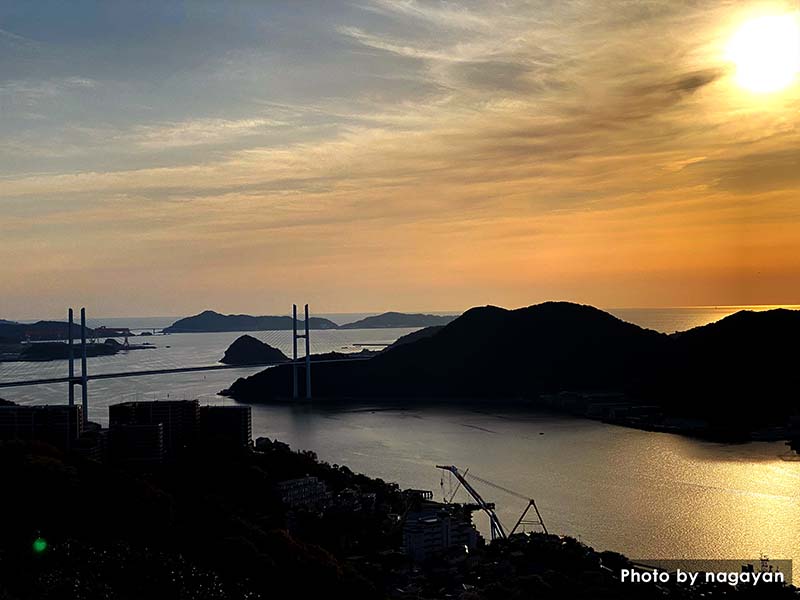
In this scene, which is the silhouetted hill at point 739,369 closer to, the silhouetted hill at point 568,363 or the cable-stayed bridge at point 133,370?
the silhouetted hill at point 568,363

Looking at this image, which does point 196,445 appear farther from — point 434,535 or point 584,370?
point 584,370

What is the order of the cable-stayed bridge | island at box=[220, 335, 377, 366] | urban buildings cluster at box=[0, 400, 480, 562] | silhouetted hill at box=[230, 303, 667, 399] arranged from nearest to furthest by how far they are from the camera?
urban buildings cluster at box=[0, 400, 480, 562] → the cable-stayed bridge → silhouetted hill at box=[230, 303, 667, 399] → island at box=[220, 335, 377, 366]

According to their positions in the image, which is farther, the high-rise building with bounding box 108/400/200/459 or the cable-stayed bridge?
the cable-stayed bridge

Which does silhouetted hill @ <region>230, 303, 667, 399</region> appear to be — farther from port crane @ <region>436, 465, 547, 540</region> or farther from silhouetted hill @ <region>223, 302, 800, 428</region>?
port crane @ <region>436, 465, 547, 540</region>

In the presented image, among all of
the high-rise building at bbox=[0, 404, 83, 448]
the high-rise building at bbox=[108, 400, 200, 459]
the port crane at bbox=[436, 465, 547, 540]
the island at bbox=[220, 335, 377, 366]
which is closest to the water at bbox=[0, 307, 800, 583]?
the port crane at bbox=[436, 465, 547, 540]

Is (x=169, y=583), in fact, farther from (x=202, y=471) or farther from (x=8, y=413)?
(x=8, y=413)

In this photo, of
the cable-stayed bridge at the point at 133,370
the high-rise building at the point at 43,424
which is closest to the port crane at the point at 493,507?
the high-rise building at the point at 43,424
